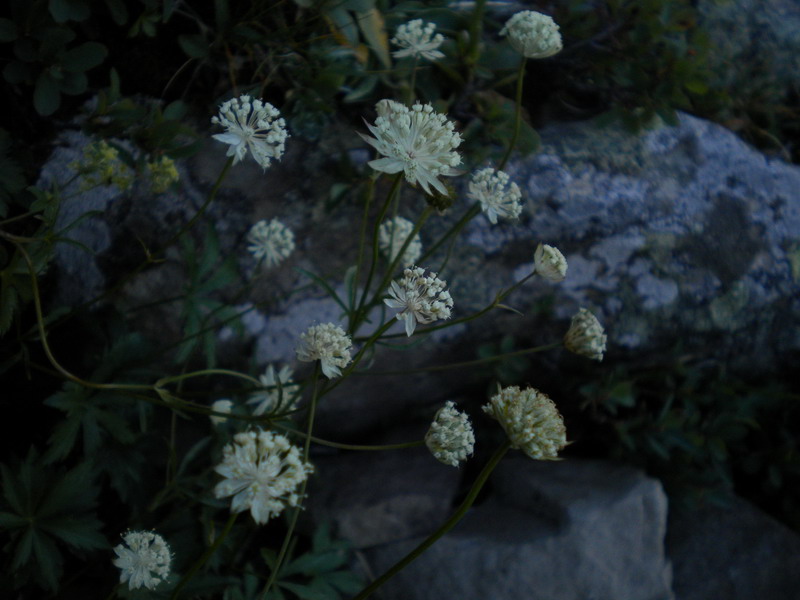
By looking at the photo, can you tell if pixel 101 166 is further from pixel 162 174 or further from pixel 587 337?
pixel 587 337

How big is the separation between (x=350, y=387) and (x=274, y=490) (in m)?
1.24

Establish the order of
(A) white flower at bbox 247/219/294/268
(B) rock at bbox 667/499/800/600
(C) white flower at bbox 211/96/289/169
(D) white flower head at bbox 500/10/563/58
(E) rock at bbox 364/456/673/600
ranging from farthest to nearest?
(B) rock at bbox 667/499/800/600 < (E) rock at bbox 364/456/673/600 < (A) white flower at bbox 247/219/294/268 < (D) white flower head at bbox 500/10/563/58 < (C) white flower at bbox 211/96/289/169

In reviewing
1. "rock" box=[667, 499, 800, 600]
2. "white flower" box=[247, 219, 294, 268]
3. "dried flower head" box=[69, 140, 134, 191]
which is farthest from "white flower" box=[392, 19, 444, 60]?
"rock" box=[667, 499, 800, 600]

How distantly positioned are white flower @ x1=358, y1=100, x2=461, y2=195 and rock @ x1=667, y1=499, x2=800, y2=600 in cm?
186

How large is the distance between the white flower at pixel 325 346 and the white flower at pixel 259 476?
21 centimetres

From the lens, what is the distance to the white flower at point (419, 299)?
1.29 m

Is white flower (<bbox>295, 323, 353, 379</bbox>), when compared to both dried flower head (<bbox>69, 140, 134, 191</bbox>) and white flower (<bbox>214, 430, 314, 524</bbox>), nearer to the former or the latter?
white flower (<bbox>214, 430, 314, 524</bbox>)

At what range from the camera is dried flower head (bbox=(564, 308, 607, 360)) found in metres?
1.49

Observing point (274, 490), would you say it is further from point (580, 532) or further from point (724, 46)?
point (724, 46)

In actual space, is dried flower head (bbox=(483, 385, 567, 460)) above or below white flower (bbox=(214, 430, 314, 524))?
below

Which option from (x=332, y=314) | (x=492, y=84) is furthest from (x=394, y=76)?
(x=332, y=314)

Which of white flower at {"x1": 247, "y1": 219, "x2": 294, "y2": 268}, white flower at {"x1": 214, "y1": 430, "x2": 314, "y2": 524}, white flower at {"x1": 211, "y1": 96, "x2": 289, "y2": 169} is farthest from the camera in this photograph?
white flower at {"x1": 247, "y1": 219, "x2": 294, "y2": 268}

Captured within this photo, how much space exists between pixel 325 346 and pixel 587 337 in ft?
1.93

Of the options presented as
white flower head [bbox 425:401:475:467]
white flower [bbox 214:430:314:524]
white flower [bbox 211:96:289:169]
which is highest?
white flower [bbox 211:96:289:169]
